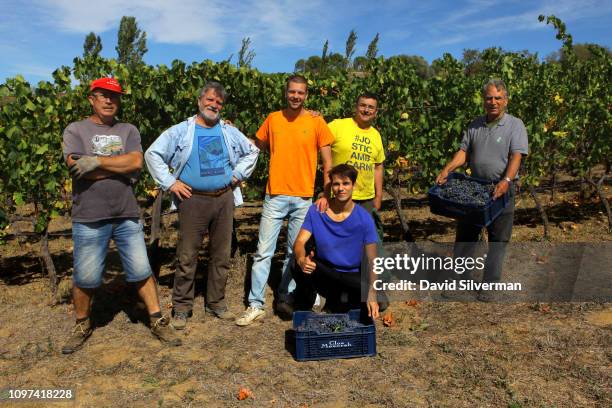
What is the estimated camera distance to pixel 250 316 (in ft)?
16.4

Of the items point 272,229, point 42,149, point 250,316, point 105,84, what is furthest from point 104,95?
point 250,316

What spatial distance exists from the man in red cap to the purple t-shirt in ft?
5.19

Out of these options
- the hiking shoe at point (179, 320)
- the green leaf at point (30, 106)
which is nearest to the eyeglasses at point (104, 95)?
the green leaf at point (30, 106)

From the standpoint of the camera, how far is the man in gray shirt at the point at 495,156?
4.94 metres

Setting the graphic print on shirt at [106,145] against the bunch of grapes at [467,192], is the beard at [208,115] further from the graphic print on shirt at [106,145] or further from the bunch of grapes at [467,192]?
the bunch of grapes at [467,192]

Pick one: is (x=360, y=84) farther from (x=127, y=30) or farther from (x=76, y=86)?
(x=127, y=30)

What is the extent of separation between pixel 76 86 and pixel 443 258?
544cm

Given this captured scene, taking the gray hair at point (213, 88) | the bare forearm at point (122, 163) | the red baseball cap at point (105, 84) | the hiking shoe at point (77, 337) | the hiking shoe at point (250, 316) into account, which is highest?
the gray hair at point (213, 88)

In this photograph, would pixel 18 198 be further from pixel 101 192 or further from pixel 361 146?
pixel 361 146

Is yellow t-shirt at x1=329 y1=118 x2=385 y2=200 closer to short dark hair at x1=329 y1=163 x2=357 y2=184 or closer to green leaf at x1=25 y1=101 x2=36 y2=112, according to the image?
short dark hair at x1=329 y1=163 x2=357 y2=184

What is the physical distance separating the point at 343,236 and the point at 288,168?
92cm

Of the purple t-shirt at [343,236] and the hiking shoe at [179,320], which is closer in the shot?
the purple t-shirt at [343,236]

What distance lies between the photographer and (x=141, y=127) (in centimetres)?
646

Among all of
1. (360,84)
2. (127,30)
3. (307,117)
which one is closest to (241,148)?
(307,117)
